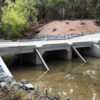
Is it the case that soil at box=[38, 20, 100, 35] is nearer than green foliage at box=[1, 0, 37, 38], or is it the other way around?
green foliage at box=[1, 0, 37, 38]

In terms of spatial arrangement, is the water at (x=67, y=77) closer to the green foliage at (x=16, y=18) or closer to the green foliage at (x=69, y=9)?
the green foliage at (x=16, y=18)

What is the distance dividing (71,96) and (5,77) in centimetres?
357

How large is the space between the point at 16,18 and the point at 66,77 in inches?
645

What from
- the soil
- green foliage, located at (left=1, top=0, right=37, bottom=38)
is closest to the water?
green foliage, located at (left=1, top=0, right=37, bottom=38)

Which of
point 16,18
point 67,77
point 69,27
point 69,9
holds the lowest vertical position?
point 69,27

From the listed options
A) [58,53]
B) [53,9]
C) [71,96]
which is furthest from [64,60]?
[53,9]

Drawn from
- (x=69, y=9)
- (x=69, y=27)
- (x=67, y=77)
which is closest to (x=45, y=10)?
(x=69, y=9)

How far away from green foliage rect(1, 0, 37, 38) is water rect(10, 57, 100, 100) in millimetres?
11114

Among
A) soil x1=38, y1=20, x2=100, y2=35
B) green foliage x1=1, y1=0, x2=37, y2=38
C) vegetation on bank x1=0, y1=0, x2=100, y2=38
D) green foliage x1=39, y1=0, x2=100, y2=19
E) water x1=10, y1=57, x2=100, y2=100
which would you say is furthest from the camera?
green foliage x1=39, y1=0, x2=100, y2=19

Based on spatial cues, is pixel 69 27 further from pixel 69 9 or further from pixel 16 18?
pixel 69 9

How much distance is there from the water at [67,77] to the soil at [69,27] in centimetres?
1154

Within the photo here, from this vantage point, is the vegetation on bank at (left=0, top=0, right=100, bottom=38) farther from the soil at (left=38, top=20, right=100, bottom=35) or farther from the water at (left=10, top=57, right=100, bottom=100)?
the water at (left=10, top=57, right=100, bottom=100)

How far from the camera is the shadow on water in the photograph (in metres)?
10.6

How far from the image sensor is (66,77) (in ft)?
44.5
